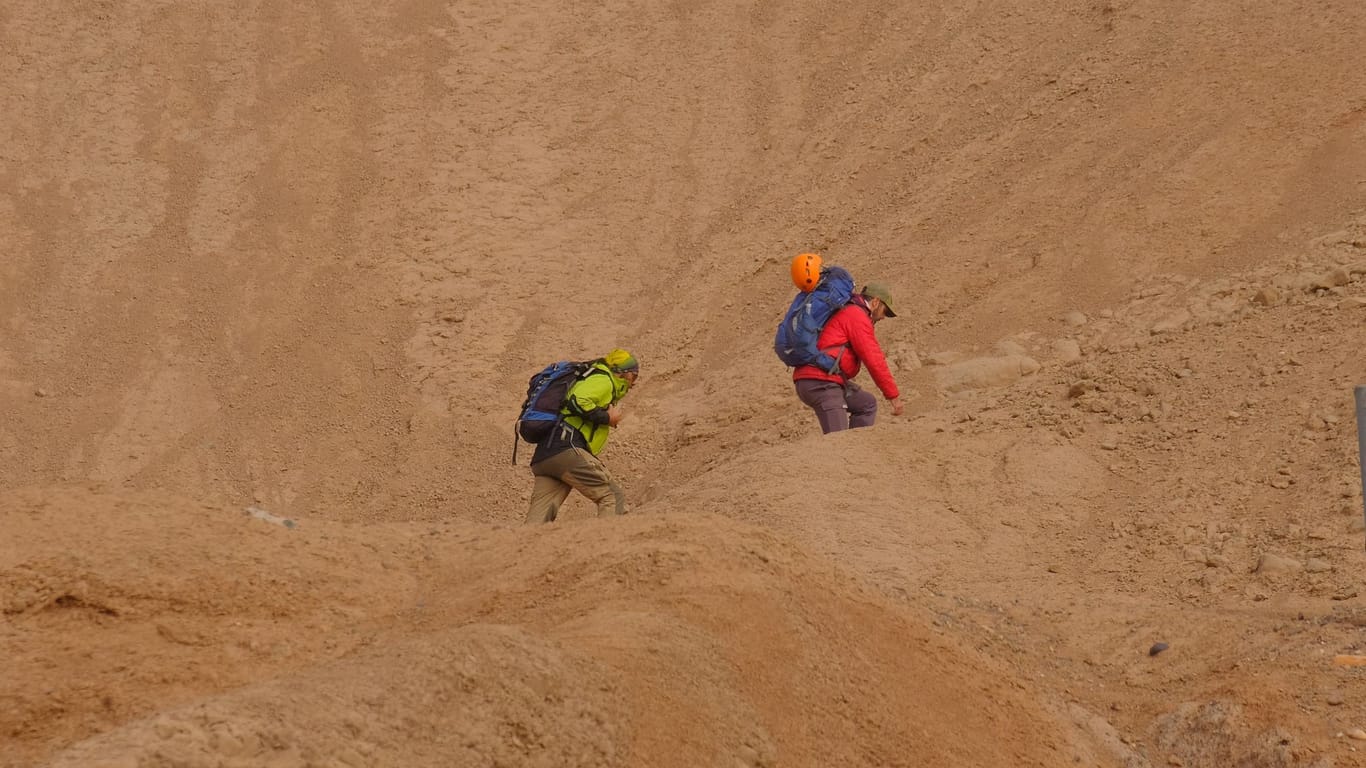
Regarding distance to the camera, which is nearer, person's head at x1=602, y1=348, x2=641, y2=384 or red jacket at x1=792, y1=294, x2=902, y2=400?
person's head at x1=602, y1=348, x2=641, y2=384

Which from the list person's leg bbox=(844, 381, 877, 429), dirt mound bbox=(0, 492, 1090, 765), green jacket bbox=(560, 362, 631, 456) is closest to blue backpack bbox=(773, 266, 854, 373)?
person's leg bbox=(844, 381, 877, 429)

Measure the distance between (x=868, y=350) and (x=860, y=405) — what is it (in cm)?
52

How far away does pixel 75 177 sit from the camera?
17.2 m

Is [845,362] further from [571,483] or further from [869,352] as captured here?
[571,483]

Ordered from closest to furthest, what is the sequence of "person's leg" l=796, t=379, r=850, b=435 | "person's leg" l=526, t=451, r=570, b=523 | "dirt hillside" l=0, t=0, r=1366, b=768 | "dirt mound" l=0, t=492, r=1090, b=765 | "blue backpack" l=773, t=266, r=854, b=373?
"dirt mound" l=0, t=492, r=1090, b=765, "dirt hillside" l=0, t=0, r=1366, b=768, "person's leg" l=526, t=451, r=570, b=523, "blue backpack" l=773, t=266, r=854, b=373, "person's leg" l=796, t=379, r=850, b=435

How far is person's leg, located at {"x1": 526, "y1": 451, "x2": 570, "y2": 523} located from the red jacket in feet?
5.92

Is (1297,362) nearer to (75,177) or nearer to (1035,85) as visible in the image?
(1035,85)

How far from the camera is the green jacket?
902cm

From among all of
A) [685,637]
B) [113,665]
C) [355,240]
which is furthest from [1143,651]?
[355,240]

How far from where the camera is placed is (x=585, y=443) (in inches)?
362

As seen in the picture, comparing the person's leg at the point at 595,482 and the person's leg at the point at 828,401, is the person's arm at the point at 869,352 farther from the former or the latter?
the person's leg at the point at 595,482

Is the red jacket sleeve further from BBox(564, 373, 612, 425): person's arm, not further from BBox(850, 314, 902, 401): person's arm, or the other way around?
BBox(564, 373, 612, 425): person's arm

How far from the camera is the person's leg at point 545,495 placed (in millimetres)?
9289

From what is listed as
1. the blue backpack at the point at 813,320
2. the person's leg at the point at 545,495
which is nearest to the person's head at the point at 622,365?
the person's leg at the point at 545,495
